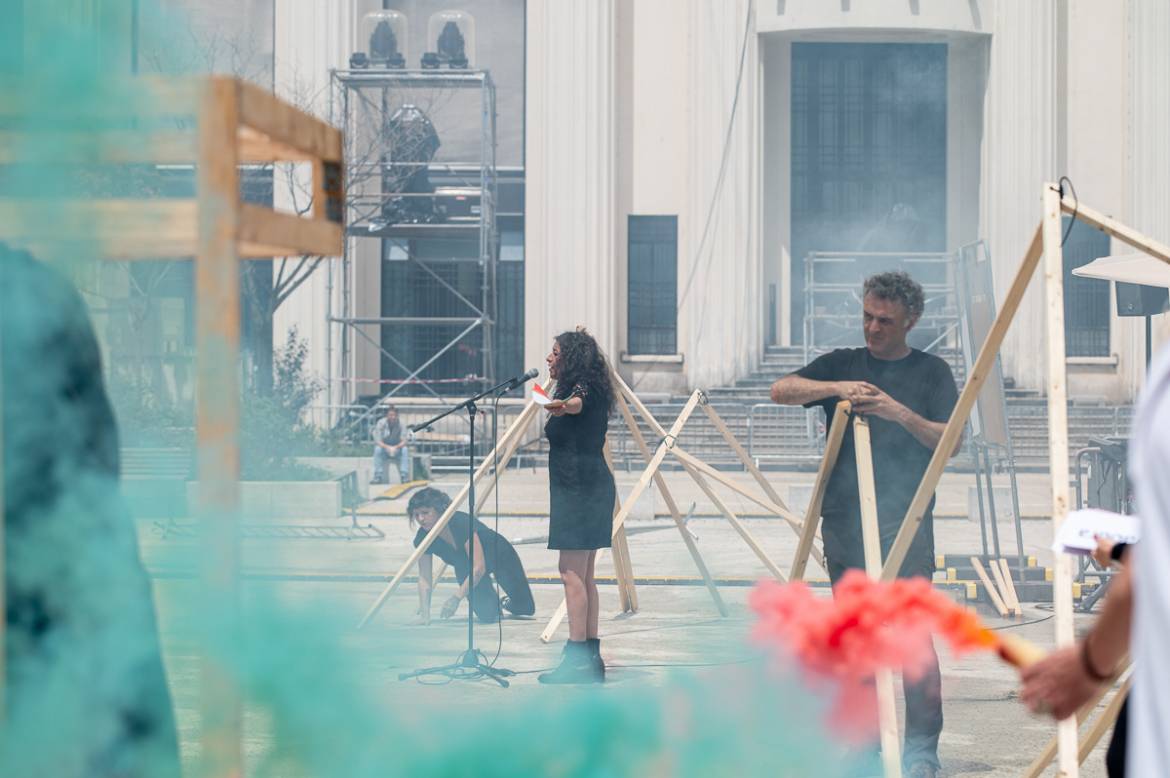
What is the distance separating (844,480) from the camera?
479cm

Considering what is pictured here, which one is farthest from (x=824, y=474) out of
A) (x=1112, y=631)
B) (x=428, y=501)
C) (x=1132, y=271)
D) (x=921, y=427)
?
(x=1132, y=271)

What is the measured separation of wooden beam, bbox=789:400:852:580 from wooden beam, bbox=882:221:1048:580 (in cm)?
40

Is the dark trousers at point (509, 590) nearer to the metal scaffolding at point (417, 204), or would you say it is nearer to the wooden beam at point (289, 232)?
the wooden beam at point (289, 232)

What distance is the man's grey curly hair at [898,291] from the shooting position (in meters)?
4.77

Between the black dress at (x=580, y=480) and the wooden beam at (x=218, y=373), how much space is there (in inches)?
177

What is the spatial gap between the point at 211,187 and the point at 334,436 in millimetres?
15071

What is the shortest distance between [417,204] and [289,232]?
18.4 metres

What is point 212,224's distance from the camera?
6.30 ft

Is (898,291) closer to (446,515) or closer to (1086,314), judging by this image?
(446,515)

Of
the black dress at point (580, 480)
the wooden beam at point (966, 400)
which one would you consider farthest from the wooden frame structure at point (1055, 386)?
the black dress at point (580, 480)

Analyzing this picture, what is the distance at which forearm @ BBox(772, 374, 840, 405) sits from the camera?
15.3ft

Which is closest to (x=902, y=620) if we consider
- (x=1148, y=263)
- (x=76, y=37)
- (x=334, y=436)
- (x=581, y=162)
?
(x=76, y=37)

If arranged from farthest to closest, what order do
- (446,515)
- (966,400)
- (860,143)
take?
(860,143) < (446,515) < (966,400)

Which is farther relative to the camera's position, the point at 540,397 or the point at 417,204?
the point at 417,204
